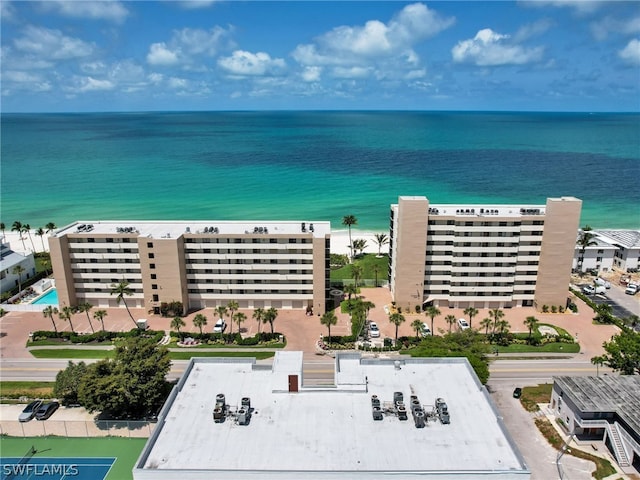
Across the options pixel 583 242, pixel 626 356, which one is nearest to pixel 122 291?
pixel 626 356

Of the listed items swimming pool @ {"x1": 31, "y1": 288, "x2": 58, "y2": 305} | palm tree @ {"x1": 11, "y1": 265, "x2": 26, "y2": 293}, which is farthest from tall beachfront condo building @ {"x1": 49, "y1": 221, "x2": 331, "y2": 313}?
palm tree @ {"x1": 11, "y1": 265, "x2": 26, "y2": 293}

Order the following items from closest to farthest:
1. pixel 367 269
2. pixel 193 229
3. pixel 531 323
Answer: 1. pixel 531 323
2. pixel 193 229
3. pixel 367 269

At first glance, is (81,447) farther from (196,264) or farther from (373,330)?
(373,330)

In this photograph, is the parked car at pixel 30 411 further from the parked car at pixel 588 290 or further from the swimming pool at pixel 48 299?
the parked car at pixel 588 290

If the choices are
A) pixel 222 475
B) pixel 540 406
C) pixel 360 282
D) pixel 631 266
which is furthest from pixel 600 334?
pixel 222 475

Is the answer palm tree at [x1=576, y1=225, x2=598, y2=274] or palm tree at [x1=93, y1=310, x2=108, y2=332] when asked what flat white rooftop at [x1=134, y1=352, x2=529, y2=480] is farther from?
palm tree at [x1=576, y1=225, x2=598, y2=274]

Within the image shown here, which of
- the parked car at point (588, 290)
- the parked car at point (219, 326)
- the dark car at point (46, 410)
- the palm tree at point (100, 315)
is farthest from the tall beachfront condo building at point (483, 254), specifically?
the dark car at point (46, 410)
